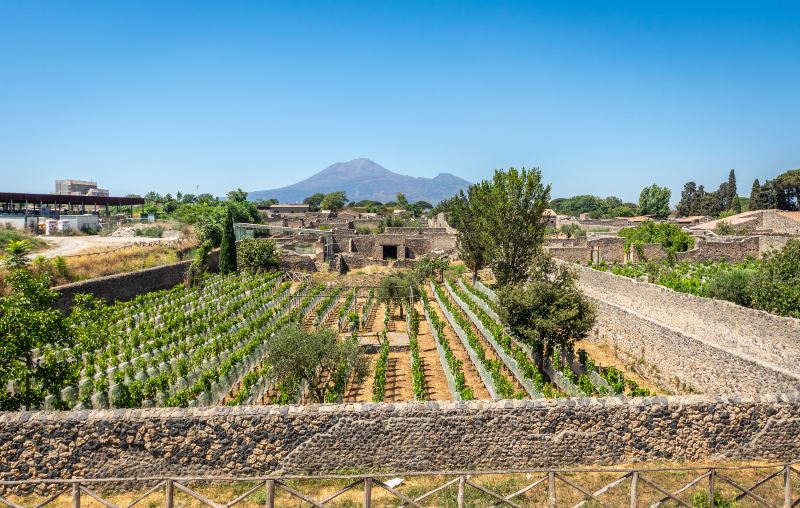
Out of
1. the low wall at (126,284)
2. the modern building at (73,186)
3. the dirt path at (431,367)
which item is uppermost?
the modern building at (73,186)

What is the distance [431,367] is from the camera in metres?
18.9

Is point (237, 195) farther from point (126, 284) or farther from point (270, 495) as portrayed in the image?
point (270, 495)

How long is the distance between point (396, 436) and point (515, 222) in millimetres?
17904

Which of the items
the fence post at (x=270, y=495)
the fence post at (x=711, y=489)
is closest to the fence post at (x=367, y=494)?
the fence post at (x=270, y=495)

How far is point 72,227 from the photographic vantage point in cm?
5169

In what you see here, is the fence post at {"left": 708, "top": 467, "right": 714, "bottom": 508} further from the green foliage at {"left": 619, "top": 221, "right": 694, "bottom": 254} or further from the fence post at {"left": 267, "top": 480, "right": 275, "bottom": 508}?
the green foliage at {"left": 619, "top": 221, "right": 694, "bottom": 254}

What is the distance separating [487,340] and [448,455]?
1167 cm

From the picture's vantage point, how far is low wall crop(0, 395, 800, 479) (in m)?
9.76

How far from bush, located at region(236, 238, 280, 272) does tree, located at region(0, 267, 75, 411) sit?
27465mm

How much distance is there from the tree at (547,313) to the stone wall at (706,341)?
2688mm

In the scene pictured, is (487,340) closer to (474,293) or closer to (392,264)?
(474,293)

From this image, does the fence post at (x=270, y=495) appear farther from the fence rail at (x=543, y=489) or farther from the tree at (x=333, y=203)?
the tree at (x=333, y=203)

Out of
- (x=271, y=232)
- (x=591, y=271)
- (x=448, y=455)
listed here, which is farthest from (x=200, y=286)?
(x=271, y=232)

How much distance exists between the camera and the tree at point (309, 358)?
1361cm
